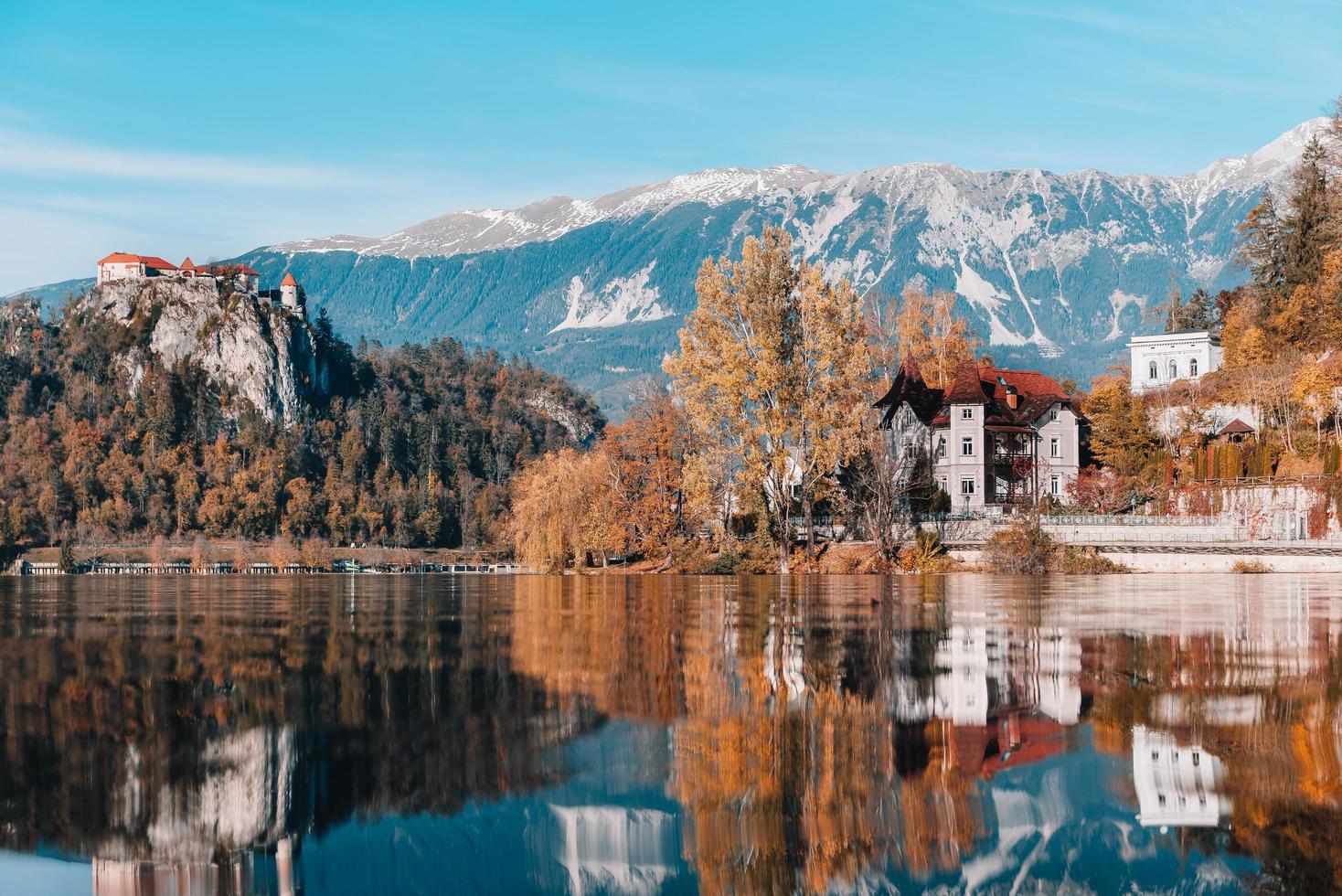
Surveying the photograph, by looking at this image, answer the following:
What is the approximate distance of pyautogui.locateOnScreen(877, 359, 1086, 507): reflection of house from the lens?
8744 centimetres

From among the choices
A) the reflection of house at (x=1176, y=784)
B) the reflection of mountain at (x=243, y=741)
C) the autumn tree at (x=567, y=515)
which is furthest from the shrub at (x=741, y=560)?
the reflection of house at (x=1176, y=784)

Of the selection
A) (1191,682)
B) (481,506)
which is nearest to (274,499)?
(481,506)

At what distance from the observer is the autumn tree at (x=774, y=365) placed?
62875 millimetres

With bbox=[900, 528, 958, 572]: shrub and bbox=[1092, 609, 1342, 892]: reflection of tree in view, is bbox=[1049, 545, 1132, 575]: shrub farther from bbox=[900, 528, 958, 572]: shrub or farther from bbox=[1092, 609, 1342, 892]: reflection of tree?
bbox=[1092, 609, 1342, 892]: reflection of tree

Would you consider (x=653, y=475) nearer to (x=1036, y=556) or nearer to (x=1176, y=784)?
(x=1036, y=556)

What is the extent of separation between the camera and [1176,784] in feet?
36.1

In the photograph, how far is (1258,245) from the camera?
96.3 metres

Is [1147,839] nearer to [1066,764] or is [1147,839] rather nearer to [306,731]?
[1066,764]

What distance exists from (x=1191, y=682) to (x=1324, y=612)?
677 inches

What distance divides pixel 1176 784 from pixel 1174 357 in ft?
361

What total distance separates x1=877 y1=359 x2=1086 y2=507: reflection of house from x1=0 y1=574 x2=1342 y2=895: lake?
65.5 m

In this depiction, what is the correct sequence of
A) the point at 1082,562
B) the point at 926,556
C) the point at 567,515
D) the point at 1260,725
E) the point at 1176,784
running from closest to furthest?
the point at 1176,784, the point at 1260,725, the point at 1082,562, the point at 926,556, the point at 567,515

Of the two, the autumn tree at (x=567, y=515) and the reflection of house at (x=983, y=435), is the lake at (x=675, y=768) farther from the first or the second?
the reflection of house at (x=983, y=435)

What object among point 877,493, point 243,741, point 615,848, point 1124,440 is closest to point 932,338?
point 1124,440
